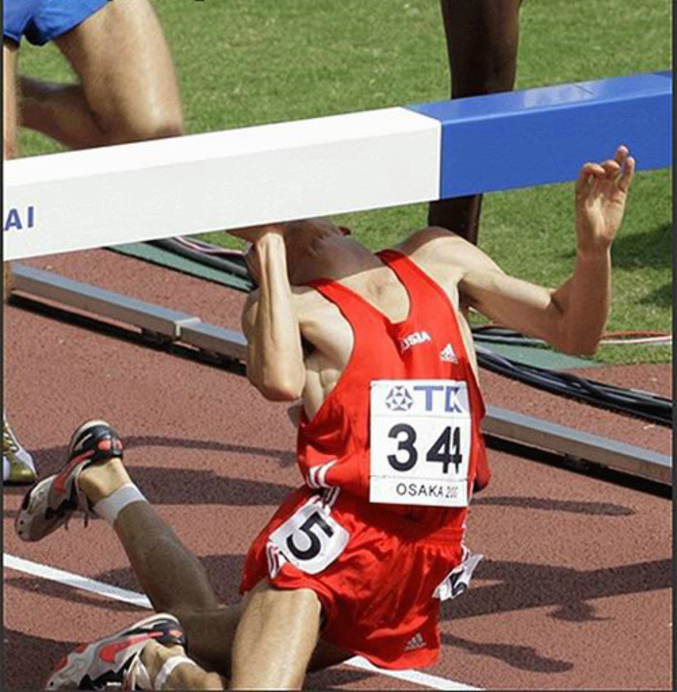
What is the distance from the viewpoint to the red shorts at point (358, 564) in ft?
13.9

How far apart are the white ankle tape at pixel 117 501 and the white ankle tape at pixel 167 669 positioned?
27.9 inches

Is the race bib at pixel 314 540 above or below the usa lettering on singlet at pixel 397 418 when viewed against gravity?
below

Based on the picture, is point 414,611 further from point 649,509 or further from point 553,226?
point 553,226

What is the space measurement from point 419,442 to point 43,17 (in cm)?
177

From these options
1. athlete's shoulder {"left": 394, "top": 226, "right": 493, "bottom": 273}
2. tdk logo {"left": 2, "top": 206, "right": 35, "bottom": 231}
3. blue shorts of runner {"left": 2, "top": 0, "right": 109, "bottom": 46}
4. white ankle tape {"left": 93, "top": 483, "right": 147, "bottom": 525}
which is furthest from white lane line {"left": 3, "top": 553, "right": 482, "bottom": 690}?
tdk logo {"left": 2, "top": 206, "right": 35, "bottom": 231}

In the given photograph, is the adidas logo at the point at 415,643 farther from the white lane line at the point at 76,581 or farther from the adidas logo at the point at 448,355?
the white lane line at the point at 76,581

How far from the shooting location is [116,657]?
447cm

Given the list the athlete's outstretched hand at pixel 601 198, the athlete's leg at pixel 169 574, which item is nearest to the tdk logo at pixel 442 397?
the athlete's outstretched hand at pixel 601 198

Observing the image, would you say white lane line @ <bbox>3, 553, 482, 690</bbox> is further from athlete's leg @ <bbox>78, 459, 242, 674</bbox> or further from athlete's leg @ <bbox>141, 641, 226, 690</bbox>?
athlete's leg @ <bbox>141, 641, 226, 690</bbox>

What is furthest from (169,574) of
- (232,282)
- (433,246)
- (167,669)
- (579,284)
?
(232,282)

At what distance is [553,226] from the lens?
29.2ft

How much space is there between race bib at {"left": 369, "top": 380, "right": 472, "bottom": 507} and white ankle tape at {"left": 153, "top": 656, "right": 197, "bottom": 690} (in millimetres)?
548

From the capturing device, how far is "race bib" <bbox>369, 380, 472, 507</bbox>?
13.8 feet

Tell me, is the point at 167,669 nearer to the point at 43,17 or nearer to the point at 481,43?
the point at 43,17
